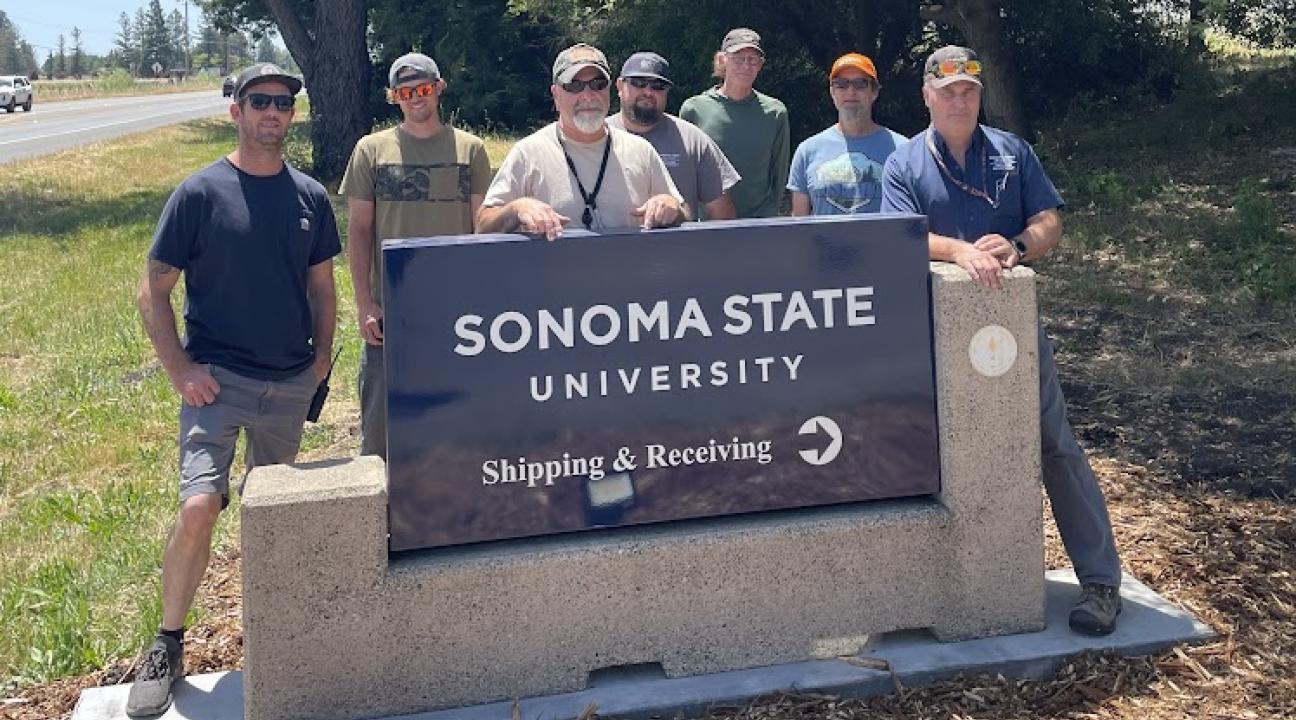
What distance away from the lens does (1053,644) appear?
160 inches

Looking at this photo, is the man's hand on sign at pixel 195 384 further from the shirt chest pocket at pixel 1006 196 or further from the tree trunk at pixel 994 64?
the tree trunk at pixel 994 64

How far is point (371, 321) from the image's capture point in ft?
15.6

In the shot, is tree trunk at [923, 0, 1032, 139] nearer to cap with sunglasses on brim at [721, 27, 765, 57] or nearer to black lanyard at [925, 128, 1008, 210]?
cap with sunglasses on brim at [721, 27, 765, 57]

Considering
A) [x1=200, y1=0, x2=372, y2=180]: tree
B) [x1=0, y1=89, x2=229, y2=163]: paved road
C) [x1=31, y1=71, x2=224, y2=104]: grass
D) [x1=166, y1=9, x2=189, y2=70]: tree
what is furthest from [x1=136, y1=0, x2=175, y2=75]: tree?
[x1=200, y1=0, x2=372, y2=180]: tree

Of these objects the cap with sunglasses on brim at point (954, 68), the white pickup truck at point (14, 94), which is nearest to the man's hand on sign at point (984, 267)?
the cap with sunglasses on brim at point (954, 68)

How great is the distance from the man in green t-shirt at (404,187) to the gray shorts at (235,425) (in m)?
0.63

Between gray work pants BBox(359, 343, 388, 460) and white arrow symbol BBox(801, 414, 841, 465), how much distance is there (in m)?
1.66

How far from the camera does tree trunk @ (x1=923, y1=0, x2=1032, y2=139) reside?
15734 millimetres

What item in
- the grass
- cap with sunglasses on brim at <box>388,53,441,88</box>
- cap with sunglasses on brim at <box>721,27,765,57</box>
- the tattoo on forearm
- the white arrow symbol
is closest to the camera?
the tattoo on forearm

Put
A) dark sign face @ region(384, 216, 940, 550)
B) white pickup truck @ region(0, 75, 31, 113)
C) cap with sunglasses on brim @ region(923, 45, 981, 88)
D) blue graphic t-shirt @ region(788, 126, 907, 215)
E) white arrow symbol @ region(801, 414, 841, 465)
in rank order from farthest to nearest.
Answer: white pickup truck @ region(0, 75, 31, 113) → blue graphic t-shirt @ region(788, 126, 907, 215) → cap with sunglasses on brim @ region(923, 45, 981, 88) → white arrow symbol @ region(801, 414, 841, 465) → dark sign face @ region(384, 216, 940, 550)

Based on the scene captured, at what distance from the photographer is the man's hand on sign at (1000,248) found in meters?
4.02

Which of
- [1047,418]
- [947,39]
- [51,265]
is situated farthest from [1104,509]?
[947,39]

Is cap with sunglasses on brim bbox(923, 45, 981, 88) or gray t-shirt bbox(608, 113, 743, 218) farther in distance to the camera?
gray t-shirt bbox(608, 113, 743, 218)

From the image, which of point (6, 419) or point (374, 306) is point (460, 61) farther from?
point (374, 306)
